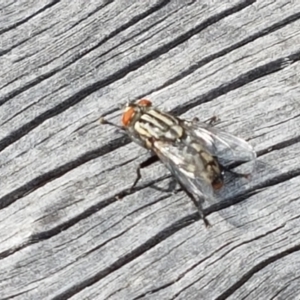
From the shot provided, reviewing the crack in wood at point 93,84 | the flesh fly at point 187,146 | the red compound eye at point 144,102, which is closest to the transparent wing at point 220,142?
the flesh fly at point 187,146

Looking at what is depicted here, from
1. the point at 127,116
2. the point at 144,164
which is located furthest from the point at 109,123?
the point at 144,164

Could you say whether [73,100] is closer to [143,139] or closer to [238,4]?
[143,139]

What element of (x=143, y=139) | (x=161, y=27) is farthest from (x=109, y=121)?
(x=161, y=27)

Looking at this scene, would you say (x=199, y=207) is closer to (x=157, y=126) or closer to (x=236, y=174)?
(x=236, y=174)

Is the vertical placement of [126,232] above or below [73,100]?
below

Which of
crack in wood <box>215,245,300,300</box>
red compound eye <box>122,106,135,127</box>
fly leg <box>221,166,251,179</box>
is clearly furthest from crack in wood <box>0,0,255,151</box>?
crack in wood <box>215,245,300,300</box>

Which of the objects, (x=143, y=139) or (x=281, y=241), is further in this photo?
(x=143, y=139)

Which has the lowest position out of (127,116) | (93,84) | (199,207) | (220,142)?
(199,207)

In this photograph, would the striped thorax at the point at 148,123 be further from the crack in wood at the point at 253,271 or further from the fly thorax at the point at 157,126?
the crack in wood at the point at 253,271
